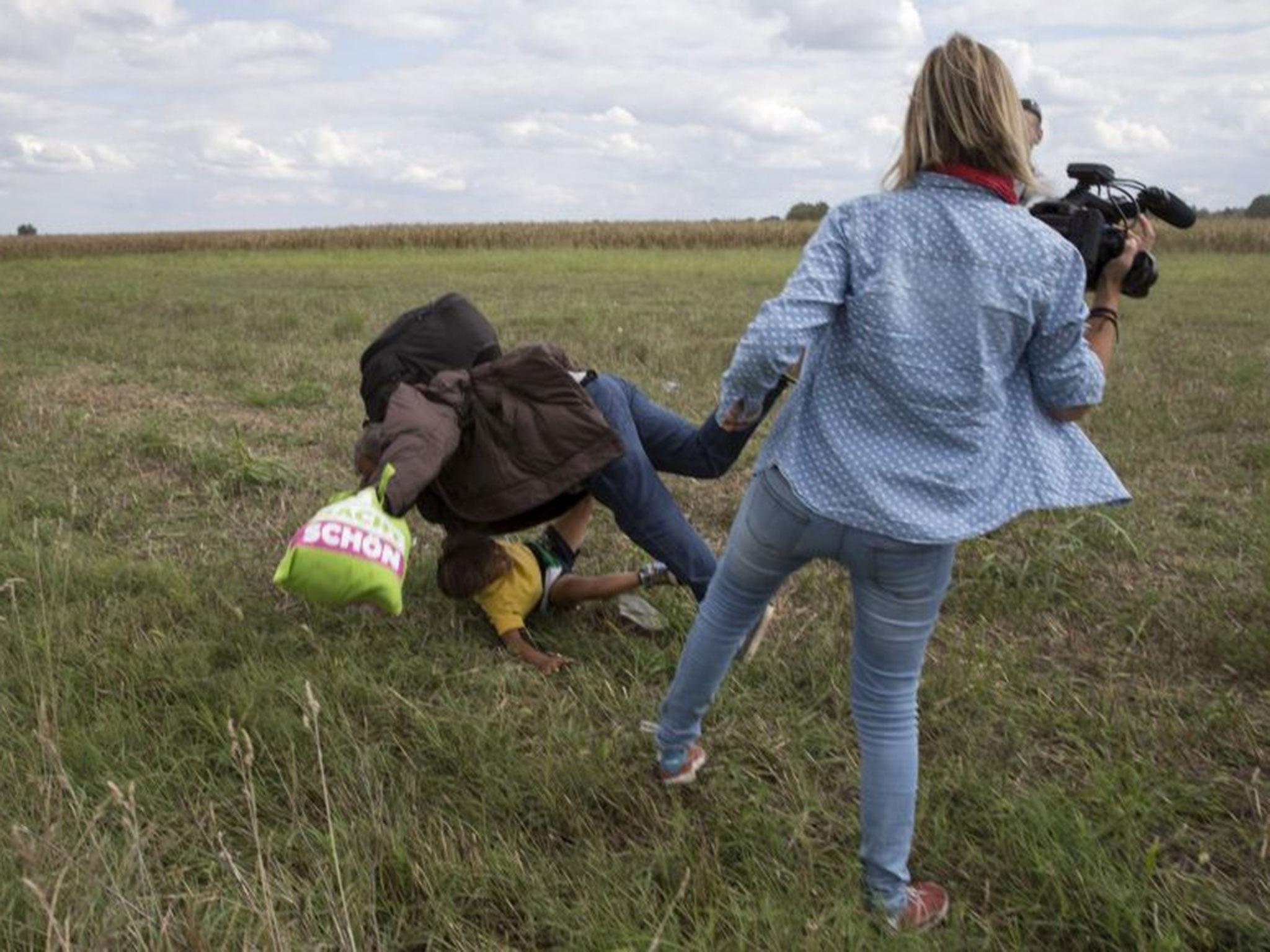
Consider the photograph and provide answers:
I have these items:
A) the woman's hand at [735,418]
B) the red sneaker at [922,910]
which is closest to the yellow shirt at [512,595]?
the woman's hand at [735,418]

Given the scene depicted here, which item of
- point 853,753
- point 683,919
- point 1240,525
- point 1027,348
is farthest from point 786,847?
point 1240,525

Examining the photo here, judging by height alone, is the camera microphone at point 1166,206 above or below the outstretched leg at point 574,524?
above

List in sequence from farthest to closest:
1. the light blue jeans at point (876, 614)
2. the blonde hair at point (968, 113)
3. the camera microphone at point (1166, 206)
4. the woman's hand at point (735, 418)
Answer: the camera microphone at point (1166, 206), the woman's hand at point (735, 418), the light blue jeans at point (876, 614), the blonde hair at point (968, 113)

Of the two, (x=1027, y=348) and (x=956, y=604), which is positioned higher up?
(x=1027, y=348)

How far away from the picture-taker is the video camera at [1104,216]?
7.45 feet

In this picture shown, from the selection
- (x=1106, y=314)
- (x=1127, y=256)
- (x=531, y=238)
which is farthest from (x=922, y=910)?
(x=531, y=238)

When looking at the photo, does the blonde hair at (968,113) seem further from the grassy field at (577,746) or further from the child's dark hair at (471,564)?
the child's dark hair at (471,564)

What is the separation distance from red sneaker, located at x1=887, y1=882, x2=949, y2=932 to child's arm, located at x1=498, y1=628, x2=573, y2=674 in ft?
4.44

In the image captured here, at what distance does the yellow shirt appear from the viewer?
11.3 feet

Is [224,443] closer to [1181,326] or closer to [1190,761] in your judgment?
[1190,761]

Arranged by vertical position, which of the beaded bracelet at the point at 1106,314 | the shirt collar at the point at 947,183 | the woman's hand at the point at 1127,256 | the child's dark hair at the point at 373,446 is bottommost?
the child's dark hair at the point at 373,446

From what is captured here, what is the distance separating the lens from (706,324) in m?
11.0

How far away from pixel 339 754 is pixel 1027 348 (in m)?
1.88

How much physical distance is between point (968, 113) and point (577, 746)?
5.81 ft
